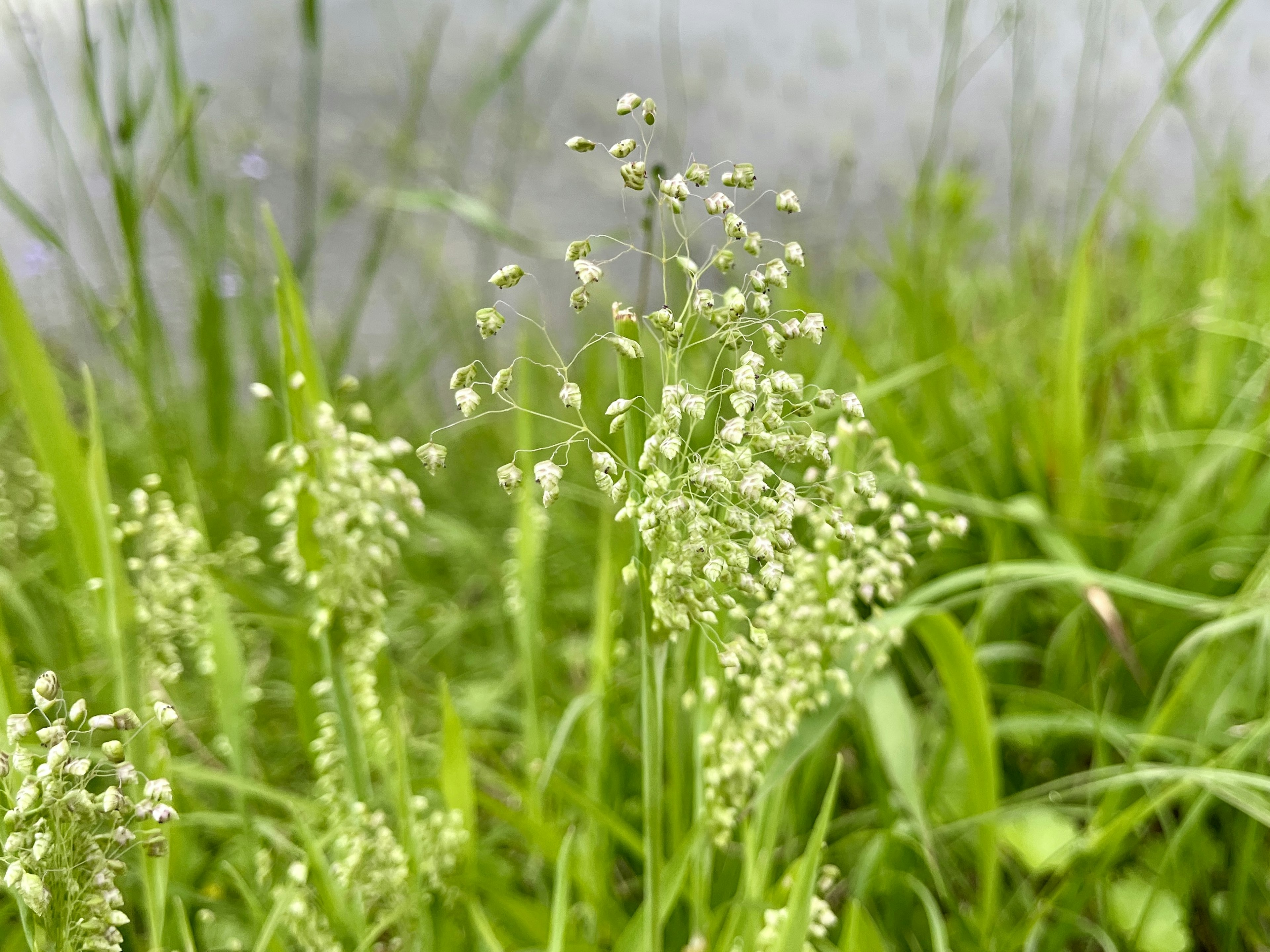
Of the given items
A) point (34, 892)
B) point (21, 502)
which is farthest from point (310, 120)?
point (34, 892)

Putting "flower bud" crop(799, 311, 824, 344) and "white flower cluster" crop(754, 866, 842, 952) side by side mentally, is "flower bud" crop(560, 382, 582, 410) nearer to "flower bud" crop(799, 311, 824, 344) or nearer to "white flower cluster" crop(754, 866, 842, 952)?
"flower bud" crop(799, 311, 824, 344)

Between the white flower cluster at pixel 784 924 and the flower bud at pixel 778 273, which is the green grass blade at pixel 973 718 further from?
the flower bud at pixel 778 273

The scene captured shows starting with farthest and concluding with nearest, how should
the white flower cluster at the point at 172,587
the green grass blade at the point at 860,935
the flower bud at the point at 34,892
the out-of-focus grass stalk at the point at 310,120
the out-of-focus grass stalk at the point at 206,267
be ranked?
the out-of-focus grass stalk at the point at 206,267 < the out-of-focus grass stalk at the point at 310,120 < the white flower cluster at the point at 172,587 < the green grass blade at the point at 860,935 < the flower bud at the point at 34,892

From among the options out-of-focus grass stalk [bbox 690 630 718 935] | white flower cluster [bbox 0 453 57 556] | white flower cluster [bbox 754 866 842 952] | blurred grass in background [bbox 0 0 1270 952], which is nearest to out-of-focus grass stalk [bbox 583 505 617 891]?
blurred grass in background [bbox 0 0 1270 952]

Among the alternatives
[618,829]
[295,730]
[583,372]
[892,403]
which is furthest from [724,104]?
[618,829]

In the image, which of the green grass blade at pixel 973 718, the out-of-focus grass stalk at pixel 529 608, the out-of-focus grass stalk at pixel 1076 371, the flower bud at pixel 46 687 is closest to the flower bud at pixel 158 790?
the flower bud at pixel 46 687

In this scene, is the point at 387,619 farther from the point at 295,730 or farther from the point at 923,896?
the point at 923,896
